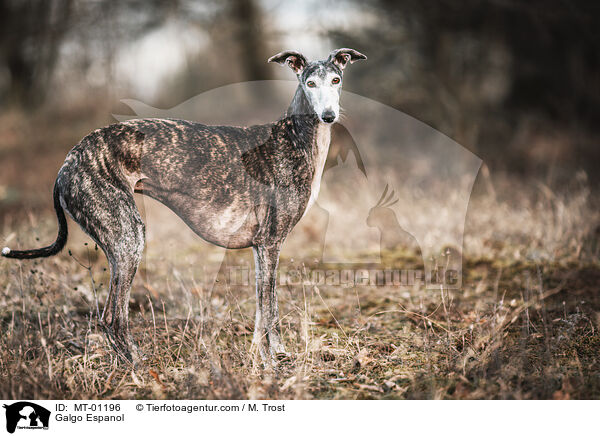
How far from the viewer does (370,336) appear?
439cm

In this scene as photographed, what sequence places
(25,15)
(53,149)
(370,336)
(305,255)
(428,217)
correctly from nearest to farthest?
(370,336) < (305,255) < (428,217) < (53,149) < (25,15)

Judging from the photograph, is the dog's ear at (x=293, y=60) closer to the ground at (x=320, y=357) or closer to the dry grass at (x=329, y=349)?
the dry grass at (x=329, y=349)

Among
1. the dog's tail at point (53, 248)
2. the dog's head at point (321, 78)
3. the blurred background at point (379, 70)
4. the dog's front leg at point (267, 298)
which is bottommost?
the dog's front leg at point (267, 298)

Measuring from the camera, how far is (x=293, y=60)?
3932 mm

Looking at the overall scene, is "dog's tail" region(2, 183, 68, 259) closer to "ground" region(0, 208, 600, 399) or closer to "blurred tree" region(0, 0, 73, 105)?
"ground" region(0, 208, 600, 399)

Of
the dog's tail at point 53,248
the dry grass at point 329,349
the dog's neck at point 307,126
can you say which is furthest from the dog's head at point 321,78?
the dog's tail at point 53,248

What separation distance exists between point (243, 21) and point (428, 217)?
6605 mm

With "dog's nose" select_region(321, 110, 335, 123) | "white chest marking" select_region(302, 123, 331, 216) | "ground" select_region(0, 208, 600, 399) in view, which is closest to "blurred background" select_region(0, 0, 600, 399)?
"ground" select_region(0, 208, 600, 399)

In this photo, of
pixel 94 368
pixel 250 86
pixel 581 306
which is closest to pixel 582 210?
pixel 581 306

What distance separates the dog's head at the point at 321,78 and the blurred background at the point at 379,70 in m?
5.01

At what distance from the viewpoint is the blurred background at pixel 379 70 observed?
9930mm

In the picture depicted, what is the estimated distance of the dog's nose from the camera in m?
3.54

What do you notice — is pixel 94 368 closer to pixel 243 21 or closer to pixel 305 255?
pixel 305 255
